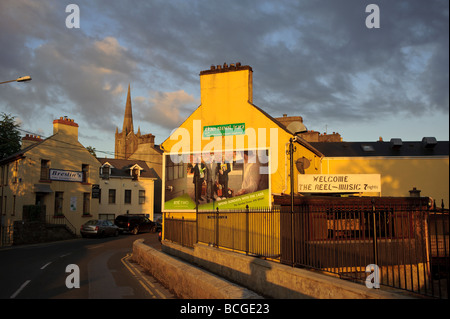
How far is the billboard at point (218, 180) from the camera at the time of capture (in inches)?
898

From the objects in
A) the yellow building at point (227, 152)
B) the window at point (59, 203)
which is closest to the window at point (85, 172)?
the window at point (59, 203)

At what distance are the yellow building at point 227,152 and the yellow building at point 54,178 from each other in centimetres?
1640

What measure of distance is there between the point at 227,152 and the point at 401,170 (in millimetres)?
15778

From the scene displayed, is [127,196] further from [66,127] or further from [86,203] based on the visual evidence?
[66,127]

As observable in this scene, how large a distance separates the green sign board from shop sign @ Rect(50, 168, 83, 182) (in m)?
19.8

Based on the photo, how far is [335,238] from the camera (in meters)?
10.8

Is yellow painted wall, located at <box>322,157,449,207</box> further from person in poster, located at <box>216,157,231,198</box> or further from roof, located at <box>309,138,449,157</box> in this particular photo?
person in poster, located at <box>216,157,231,198</box>

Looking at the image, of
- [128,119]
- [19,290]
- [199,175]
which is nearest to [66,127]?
[199,175]

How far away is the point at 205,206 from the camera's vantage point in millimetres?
24109
